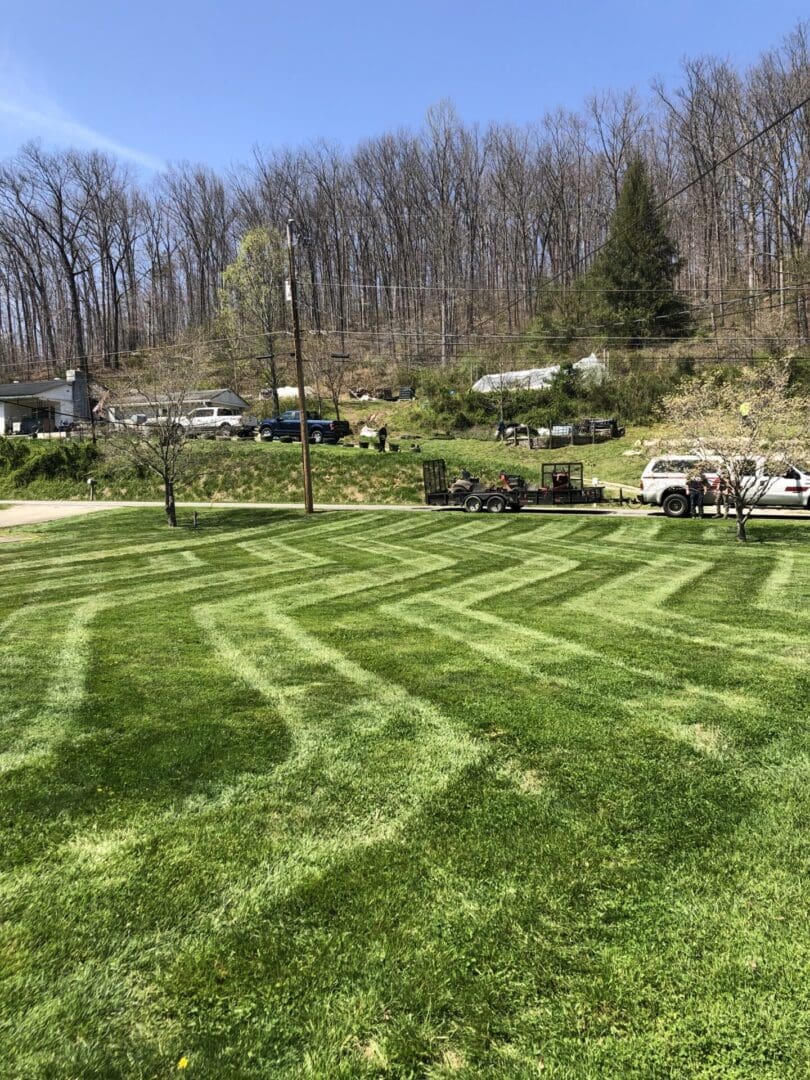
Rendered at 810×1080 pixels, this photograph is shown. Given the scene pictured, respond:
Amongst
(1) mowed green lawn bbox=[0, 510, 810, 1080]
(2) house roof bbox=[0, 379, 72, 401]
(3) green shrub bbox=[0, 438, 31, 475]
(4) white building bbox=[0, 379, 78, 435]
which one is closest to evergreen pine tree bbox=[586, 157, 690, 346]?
(3) green shrub bbox=[0, 438, 31, 475]

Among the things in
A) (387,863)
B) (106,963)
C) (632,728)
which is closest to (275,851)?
(387,863)

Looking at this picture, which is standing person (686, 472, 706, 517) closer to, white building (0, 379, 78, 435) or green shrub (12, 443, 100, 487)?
green shrub (12, 443, 100, 487)

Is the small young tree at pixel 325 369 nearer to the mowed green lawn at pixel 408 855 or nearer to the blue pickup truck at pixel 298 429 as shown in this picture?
the blue pickup truck at pixel 298 429

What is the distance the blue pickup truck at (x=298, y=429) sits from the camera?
1428 inches

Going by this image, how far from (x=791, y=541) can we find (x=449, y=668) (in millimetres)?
13026

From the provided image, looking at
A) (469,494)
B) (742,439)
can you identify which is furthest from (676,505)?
(469,494)

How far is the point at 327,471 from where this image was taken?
30.3 meters

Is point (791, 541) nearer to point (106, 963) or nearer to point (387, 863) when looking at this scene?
point (387, 863)

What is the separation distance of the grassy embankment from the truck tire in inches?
286

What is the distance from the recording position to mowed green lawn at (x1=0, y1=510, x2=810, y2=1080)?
2199 millimetres

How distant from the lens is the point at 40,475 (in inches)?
1368

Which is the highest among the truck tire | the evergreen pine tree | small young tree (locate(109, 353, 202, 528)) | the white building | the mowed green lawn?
the evergreen pine tree

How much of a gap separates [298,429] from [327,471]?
783 centimetres

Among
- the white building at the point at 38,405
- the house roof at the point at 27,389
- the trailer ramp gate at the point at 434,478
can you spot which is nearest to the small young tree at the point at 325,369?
the white building at the point at 38,405
